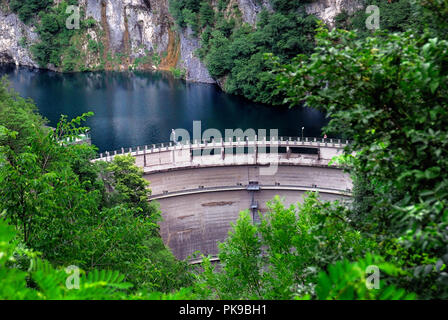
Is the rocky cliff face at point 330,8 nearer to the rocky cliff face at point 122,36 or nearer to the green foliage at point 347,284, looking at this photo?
the rocky cliff face at point 122,36

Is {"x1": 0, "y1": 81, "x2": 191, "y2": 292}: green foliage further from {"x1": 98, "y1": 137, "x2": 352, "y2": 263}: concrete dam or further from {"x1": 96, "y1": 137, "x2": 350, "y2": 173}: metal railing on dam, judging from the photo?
{"x1": 96, "y1": 137, "x2": 350, "y2": 173}: metal railing on dam

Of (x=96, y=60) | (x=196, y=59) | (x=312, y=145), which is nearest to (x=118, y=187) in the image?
(x=312, y=145)

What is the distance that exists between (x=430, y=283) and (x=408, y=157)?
1.71m

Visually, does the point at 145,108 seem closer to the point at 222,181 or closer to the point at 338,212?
the point at 222,181

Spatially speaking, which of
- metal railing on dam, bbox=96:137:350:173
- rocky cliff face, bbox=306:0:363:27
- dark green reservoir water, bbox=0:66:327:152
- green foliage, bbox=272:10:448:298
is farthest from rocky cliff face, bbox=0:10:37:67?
green foliage, bbox=272:10:448:298

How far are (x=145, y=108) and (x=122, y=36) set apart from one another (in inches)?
1474

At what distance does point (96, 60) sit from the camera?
3593 inches

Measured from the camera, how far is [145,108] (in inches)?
2408

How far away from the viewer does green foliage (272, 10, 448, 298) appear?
587cm

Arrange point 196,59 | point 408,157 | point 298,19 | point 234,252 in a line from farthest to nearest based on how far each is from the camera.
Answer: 1. point 196,59
2. point 298,19
3. point 234,252
4. point 408,157

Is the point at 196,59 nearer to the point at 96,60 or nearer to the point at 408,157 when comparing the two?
the point at 96,60

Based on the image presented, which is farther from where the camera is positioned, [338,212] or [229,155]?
[229,155]

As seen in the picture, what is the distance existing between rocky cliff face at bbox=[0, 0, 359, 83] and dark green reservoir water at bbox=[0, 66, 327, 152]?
8090mm

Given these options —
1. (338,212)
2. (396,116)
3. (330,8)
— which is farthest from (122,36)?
(396,116)
